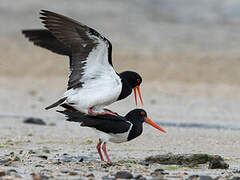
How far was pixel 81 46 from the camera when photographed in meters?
7.99

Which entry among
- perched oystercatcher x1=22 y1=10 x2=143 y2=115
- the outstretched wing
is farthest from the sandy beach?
the outstretched wing

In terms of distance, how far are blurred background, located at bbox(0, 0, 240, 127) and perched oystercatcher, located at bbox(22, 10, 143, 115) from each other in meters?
4.42

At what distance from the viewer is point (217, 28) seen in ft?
101

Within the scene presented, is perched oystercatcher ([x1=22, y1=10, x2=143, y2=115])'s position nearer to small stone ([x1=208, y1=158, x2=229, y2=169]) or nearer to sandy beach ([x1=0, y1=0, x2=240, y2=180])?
sandy beach ([x1=0, y1=0, x2=240, y2=180])

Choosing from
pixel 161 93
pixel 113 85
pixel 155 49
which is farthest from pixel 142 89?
pixel 113 85

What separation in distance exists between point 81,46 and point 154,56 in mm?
16412

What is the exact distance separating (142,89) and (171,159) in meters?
11.4

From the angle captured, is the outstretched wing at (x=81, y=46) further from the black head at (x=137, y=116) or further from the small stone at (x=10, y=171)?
the small stone at (x=10, y=171)

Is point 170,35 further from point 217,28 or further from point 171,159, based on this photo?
point 171,159

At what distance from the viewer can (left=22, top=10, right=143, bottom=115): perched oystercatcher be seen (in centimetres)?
786

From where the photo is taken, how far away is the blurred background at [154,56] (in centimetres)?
1519

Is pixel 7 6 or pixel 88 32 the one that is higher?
pixel 88 32

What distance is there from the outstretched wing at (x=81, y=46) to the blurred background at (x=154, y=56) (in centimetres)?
447

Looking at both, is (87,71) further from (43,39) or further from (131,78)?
(43,39)
